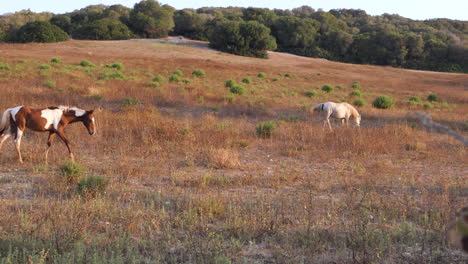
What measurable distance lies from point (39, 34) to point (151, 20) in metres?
23.4

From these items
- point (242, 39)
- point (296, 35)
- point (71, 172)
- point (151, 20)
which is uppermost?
point (151, 20)

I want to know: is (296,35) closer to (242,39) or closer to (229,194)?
(242,39)

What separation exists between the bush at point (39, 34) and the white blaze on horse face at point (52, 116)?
162ft

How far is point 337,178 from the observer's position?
7715 mm

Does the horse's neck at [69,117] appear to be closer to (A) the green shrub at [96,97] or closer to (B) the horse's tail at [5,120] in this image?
(B) the horse's tail at [5,120]

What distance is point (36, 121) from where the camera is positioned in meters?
8.44

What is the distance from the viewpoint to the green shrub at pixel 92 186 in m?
6.17

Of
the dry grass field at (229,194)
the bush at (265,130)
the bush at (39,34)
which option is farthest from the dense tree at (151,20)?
the bush at (265,130)

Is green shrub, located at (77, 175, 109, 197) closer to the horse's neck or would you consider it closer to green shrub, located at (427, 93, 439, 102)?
the horse's neck

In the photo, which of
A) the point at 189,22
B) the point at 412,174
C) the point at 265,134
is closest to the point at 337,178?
the point at 412,174

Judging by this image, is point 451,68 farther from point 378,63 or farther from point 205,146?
point 205,146

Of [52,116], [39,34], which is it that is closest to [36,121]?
[52,116]

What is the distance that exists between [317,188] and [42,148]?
6.30 metres

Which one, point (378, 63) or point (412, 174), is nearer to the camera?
point (412, 174)
